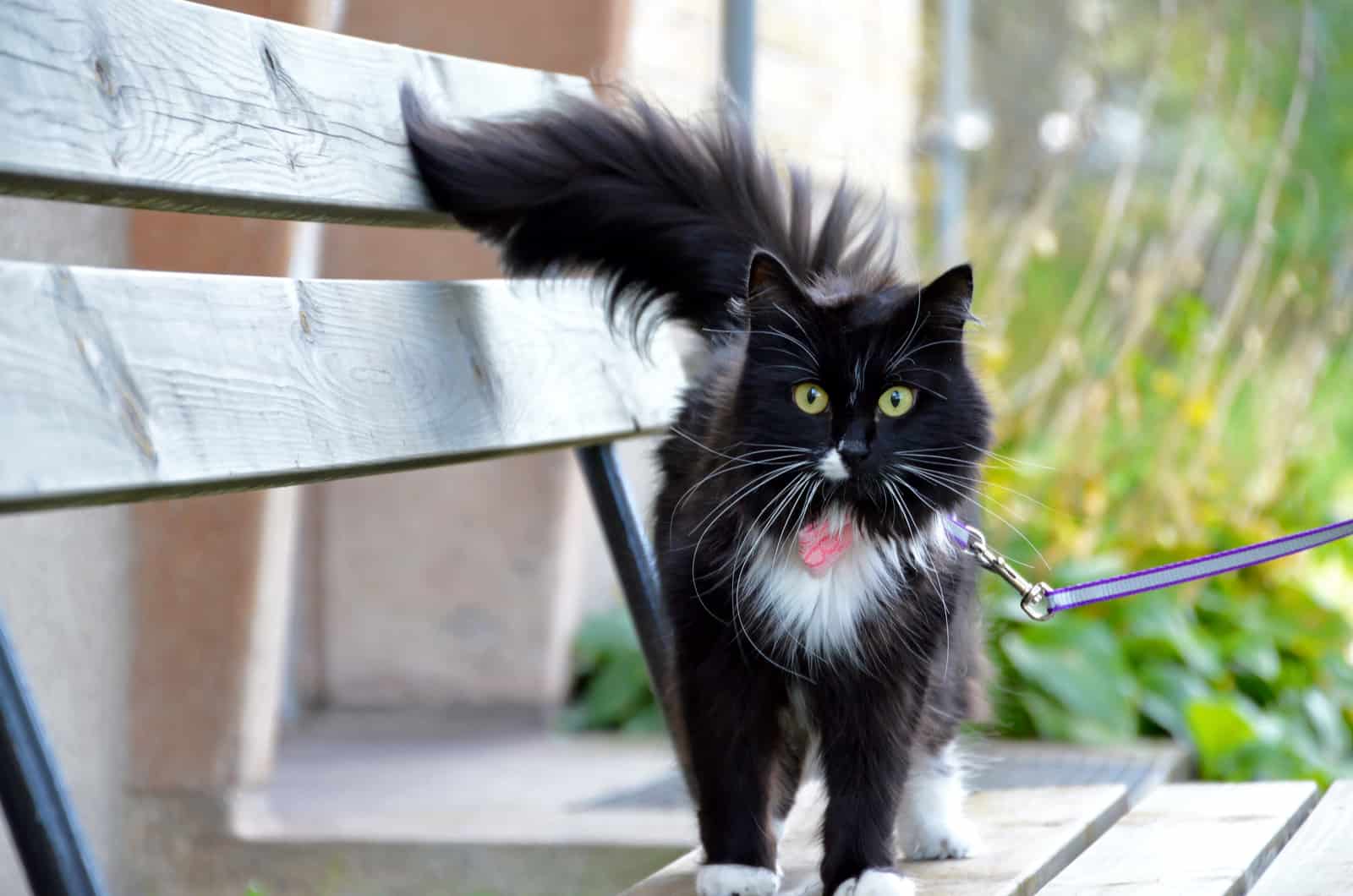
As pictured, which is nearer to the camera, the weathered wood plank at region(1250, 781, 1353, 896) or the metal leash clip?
the weathered wood plank at region(1250, 781, 1353, 896)

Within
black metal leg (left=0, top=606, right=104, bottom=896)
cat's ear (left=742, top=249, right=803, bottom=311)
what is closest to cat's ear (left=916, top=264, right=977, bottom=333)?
cat's ear (left=742, top=249, right=803, bottom=311)

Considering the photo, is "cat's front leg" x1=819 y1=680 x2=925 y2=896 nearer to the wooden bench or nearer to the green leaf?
the wooden bench

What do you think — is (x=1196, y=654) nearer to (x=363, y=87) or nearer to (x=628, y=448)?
(x=628, y=448)

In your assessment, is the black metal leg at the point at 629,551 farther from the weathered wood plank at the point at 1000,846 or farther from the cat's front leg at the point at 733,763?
the cat's front leg at the point at 733,763

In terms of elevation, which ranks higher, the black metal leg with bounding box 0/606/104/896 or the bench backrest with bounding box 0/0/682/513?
the bench backrest with bounding box 0/0/682/513

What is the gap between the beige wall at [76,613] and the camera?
9.65ft

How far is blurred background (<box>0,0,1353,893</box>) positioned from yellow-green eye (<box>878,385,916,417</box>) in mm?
153

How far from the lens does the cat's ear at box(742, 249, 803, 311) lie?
178 centimetres

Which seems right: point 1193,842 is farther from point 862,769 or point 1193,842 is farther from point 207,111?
point 207,111

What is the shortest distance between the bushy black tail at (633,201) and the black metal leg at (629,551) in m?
0.27

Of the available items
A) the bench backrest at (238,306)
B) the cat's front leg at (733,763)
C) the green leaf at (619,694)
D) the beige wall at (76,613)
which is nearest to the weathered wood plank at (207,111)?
the bench backrest at (238,306)

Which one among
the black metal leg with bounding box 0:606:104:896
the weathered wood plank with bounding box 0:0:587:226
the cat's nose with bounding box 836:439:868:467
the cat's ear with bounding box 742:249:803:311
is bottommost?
the black metal leg with bounding box 0:606:104:896

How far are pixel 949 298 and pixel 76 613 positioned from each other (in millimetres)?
2033

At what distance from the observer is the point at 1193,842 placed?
6.35 feet
